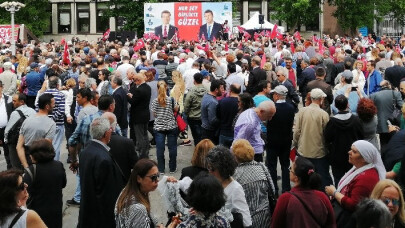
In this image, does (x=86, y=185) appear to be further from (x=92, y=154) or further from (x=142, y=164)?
(x=142, y=164)

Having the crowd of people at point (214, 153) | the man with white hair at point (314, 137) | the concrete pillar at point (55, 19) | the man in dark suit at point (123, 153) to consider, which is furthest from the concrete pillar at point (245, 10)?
the man in dark suit at point (123, 153)

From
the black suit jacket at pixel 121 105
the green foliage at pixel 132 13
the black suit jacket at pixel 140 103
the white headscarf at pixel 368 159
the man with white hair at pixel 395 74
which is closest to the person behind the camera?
the white headscarf at pixel 368 159

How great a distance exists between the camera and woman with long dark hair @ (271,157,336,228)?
5762 millimetres

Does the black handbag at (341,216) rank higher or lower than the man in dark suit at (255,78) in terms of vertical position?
lower

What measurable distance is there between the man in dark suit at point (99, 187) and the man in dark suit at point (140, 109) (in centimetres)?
531

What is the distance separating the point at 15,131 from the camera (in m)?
9.93

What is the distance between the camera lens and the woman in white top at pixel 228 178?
6125 mm

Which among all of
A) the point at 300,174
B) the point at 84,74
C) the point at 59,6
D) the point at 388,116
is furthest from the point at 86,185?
the point at 59,6

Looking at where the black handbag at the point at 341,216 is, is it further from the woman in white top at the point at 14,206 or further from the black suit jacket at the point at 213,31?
the black suit jacket at the point at 213,31

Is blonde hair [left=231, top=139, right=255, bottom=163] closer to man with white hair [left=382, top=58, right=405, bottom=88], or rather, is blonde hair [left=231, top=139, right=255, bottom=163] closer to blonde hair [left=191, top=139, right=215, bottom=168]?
blonde hair [left=191, top=139, right=215, bottom=168]

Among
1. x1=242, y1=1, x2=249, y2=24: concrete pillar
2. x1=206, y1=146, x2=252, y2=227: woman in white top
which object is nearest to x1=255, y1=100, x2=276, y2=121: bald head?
x1=206, y1=146, x2=252, y2=227: woman in white top

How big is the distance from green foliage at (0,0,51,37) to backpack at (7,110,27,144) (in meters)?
41.7

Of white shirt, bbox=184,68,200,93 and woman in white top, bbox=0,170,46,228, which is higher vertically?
white shirt, bbox=184,68,200,93

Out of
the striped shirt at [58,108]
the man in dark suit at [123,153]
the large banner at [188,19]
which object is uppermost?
the large banner at [188,19]
